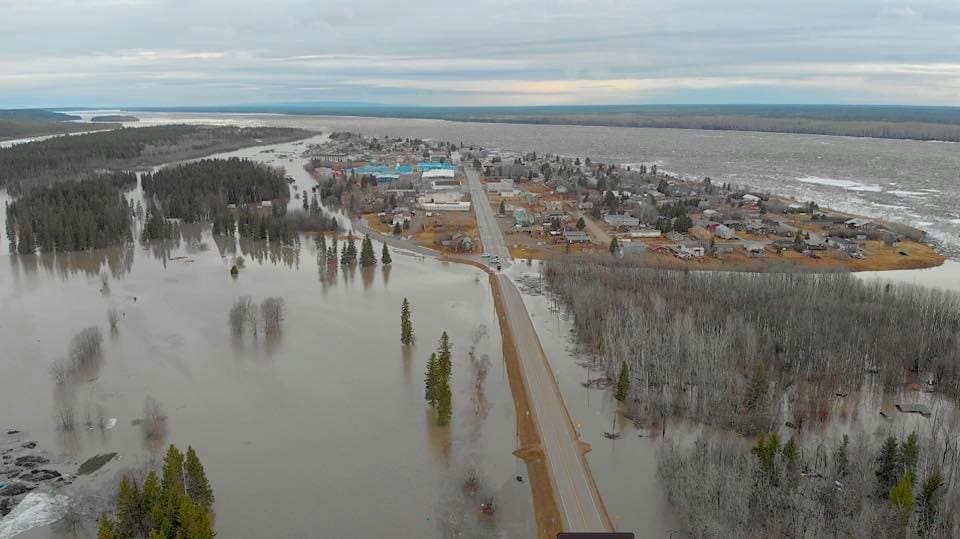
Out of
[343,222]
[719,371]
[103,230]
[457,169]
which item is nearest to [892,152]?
[457,169]

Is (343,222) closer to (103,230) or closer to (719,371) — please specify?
(103,230)

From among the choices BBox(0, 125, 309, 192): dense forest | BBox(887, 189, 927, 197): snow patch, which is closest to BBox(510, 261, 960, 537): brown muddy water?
BBox(887, 189, 927, 197): snow patch

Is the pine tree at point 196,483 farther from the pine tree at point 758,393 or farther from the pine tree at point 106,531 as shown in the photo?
the pine tree at point 758,393

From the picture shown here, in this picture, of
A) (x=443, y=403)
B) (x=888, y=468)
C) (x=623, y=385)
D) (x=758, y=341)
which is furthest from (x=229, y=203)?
(x=888, y=468)

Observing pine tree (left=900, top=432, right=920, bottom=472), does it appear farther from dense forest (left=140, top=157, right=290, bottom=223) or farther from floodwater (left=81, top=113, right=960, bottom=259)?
dense forest (left=140, top=157, right=290, bottom=223)

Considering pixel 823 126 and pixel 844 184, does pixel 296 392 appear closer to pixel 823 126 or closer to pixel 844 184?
pixel 844 184

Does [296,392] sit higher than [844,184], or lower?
lower
